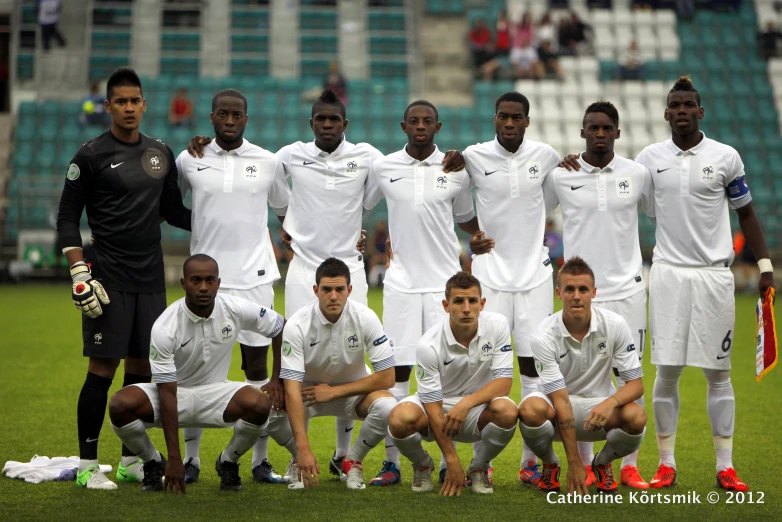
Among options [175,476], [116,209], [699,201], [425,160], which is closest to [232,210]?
[116,209]

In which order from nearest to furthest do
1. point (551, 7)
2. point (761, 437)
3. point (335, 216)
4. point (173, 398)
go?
point (173, 398), point (335, 216), point (761, 437), point (551, 7)

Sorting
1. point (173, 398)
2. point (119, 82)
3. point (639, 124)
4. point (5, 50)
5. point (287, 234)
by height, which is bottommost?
point (173, 398)

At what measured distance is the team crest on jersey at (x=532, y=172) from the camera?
6.49 meters

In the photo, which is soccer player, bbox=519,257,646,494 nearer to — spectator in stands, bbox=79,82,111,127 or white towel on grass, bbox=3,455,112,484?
white towel on grass, bbox=3,455,112,484

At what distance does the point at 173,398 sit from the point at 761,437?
4.63 meters

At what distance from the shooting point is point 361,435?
19.9 ft

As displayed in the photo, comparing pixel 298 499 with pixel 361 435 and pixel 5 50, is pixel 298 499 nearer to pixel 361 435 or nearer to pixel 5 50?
pixel 361 435

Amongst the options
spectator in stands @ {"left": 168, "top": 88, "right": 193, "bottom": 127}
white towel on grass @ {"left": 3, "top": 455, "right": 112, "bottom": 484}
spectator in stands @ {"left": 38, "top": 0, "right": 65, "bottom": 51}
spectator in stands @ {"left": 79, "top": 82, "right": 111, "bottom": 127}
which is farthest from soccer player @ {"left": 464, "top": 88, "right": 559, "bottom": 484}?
spectator in stands @ {"left": 38, "top": 0, "right": 65, "bottom": 51}

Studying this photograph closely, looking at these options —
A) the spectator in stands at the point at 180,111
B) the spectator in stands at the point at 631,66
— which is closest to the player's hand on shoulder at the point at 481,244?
the spectator in stands at the point at 180,111

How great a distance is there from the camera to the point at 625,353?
5.89 metres

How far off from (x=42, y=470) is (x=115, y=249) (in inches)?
57.1

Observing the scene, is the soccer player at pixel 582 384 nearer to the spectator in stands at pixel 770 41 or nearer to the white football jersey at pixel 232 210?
the white football jersey at pixel 232 210

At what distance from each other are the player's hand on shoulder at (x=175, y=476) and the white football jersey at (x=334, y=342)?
0.81 metres

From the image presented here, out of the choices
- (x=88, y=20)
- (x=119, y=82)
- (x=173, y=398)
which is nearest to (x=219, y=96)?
(x=119, y=82)
